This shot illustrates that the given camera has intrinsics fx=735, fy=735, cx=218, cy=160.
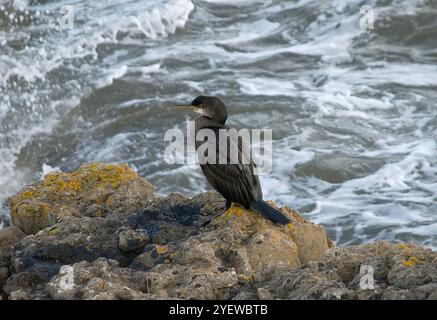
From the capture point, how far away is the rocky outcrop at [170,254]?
355 centimetres

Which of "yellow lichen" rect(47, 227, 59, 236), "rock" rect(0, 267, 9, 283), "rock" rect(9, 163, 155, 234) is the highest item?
"yellow lichen" rect(47, 227, 59, 236)

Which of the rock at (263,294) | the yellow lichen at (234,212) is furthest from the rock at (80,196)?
the rock at (263,294)

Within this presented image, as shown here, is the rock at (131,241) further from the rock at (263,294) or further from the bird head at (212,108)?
the bird head at (212,108)

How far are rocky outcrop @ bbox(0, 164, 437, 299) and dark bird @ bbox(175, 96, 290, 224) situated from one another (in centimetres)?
8

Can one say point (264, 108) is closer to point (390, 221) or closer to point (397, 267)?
point (390, 221)

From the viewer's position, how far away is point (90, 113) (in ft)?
35.8

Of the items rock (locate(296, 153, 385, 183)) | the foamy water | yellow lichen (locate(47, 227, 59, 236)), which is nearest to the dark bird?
yellow lichen (locate(47, 227, 59, 236))

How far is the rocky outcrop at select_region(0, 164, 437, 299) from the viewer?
3551mm

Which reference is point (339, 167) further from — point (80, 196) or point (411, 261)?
point (411, 261)

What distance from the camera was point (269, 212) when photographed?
4.49 meters

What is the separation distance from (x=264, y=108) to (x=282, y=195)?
8.11ft

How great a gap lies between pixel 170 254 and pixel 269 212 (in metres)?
0.73

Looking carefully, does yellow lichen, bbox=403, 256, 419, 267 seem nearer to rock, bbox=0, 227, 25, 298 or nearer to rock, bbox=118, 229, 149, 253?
rock, bbox=118, 229, 149, 253
